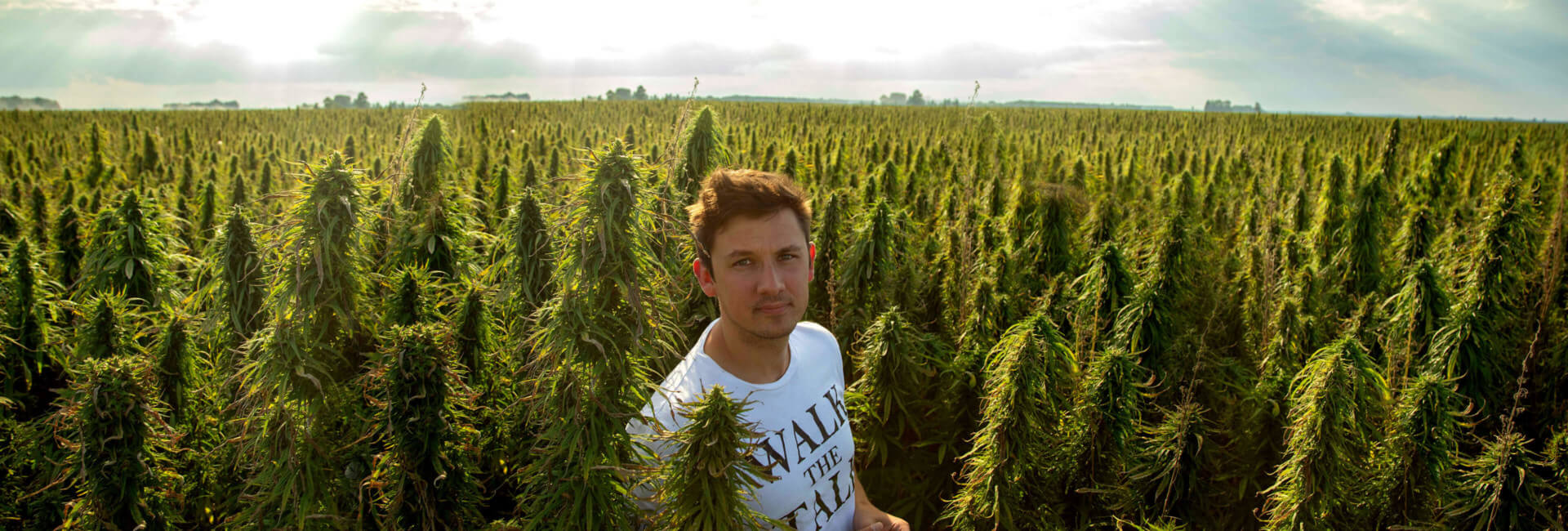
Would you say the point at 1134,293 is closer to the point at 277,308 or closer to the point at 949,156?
the point at 277,308

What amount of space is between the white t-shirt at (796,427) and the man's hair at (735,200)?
368mm

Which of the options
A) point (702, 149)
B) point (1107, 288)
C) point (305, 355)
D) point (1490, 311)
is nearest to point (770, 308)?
point (305, 355)

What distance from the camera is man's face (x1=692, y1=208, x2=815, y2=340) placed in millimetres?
2006

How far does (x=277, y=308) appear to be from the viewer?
5.79 feet

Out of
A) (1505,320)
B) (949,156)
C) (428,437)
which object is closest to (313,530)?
(428,437)

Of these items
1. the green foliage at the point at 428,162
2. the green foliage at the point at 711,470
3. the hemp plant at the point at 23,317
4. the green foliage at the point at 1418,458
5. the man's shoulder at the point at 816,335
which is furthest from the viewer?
the green foliage at the point at 428,162

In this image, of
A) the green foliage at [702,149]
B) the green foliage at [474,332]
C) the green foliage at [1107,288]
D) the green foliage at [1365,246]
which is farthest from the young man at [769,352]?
the green foliage at [1365,246]

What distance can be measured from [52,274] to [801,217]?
689cm

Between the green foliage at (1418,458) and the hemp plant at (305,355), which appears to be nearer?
the hemp plant at (305,355)

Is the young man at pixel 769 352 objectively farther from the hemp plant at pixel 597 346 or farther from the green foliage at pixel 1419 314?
the green foliage at pixel 1419 314

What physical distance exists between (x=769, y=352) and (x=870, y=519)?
0.81 m

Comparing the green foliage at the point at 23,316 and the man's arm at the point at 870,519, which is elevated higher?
the green foliage at the point at 23,316

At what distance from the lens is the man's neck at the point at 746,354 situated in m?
2.14

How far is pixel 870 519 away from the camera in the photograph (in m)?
2.51
